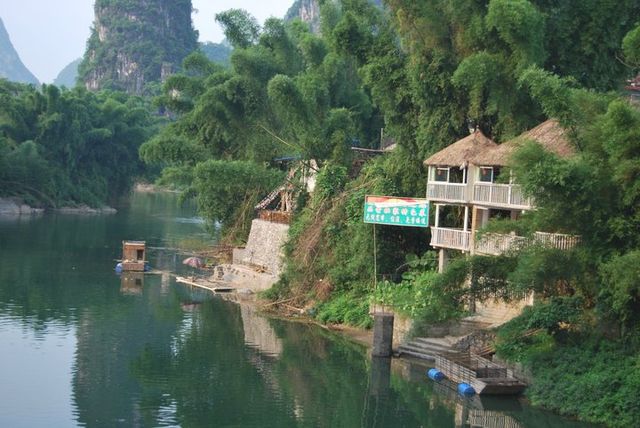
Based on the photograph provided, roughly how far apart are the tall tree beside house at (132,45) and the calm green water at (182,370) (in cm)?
11219

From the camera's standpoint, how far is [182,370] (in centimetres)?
2636

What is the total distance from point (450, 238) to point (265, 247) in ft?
43.2

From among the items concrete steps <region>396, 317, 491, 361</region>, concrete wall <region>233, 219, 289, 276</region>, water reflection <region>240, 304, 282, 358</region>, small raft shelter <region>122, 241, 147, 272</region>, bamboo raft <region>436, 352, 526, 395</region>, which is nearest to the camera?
bamboo raft <region>436, 352, 526, 395</region>

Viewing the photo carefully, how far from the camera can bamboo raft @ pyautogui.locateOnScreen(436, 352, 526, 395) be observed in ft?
76.5

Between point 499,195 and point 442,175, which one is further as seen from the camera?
point 442,175

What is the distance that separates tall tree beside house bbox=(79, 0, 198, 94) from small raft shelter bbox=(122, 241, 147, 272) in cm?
10382

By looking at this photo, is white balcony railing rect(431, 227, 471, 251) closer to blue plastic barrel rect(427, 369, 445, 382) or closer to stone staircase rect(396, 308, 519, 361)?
stone staircase rect(396, 308, 519, 361)

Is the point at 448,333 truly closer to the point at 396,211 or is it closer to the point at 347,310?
the point at 396,211

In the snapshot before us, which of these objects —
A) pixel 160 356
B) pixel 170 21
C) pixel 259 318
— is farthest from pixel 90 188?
pixel 170 21

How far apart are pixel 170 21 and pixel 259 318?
429ft

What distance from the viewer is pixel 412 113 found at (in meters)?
33.9

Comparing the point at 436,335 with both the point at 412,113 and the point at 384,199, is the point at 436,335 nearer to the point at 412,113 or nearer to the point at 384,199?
the point at 384,199

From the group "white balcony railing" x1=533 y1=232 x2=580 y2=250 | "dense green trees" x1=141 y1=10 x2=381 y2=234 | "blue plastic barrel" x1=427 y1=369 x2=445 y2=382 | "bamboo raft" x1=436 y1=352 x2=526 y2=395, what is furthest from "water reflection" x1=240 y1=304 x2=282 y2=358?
"dense green trees" x1=141 y1=10 x2=381 y2=234

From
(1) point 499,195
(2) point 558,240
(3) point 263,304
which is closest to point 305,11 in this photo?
(3) point 263,304
